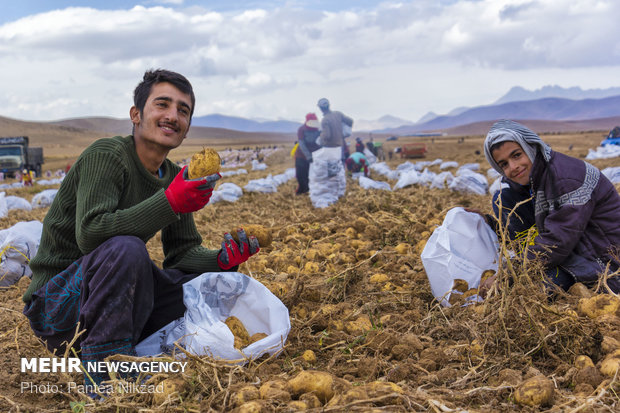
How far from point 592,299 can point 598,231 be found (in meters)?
0.45

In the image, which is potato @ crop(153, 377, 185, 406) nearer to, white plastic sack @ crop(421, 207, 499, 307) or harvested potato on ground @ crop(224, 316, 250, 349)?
harvested potato on ground @ crop(224, 316, 250, 349)

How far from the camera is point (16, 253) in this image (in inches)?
145

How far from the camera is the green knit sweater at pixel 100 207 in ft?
6.08

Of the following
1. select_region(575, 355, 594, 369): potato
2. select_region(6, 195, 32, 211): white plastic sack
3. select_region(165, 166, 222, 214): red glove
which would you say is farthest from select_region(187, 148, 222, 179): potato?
select_region(6, 195, 32, 211): white plastic sack

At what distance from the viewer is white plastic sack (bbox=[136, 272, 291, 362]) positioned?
74.0 inches

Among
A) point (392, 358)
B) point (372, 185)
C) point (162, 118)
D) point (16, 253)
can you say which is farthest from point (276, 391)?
point (372, 185)

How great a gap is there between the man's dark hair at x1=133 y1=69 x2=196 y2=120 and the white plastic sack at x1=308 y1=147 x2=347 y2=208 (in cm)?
427

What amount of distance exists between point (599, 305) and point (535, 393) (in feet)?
2.54

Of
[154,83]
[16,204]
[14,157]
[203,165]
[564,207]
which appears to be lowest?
[16,204]

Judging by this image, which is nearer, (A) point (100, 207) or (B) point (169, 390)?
(B) point (169, 390)

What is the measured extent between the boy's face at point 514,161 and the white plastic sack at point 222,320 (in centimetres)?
126

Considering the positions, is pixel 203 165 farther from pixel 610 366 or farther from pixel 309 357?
pixel 610 366

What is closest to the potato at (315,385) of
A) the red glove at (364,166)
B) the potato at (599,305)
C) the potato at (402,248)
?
the potato at (599,305)

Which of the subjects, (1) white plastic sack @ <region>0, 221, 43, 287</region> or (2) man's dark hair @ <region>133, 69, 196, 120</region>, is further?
(1) white plastic sack @ <region>0, 221, 43, 287</region>
